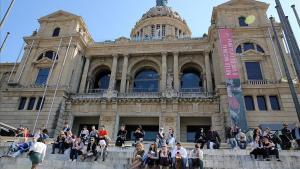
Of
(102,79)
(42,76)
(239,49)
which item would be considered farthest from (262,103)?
(42,76)

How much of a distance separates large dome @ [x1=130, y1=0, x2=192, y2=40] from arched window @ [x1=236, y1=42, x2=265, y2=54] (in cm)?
2270

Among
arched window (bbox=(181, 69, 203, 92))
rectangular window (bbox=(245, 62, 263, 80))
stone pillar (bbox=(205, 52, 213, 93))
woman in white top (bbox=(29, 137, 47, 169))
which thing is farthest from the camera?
arched window (bbox=(181, 69, 203, 92))

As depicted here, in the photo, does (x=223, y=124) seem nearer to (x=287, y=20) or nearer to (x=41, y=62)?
(x=287, y=20)

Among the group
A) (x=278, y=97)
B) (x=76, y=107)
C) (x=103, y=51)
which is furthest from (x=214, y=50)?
(x=76, y=107)

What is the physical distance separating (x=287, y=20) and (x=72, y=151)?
16.4 metres

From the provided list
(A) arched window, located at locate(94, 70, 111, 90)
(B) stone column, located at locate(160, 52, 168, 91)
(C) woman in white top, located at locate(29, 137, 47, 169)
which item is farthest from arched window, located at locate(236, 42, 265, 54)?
(C) woman in white top, located at locate(29, 137, 47, 169)

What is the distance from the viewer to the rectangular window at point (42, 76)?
96.9ft

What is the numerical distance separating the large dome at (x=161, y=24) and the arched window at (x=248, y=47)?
74.5 feet

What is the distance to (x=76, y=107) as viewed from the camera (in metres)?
27.9

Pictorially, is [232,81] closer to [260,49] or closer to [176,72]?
[260,49]

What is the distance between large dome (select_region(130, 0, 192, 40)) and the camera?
50.8m

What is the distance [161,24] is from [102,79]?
909 inches

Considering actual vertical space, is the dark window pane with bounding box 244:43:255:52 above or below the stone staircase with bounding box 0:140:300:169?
above

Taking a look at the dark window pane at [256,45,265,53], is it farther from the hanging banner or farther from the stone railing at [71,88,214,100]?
the stone railing at [71,88,214,100]
